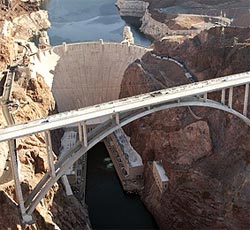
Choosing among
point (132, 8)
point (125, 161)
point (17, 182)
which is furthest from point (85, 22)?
point (17, 182)

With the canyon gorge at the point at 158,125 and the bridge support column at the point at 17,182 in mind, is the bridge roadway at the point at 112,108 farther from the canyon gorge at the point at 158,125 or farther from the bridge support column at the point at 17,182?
the canyon gorge at the point at 158,125

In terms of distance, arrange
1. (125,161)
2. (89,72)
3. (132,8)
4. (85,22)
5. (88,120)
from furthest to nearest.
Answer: (132,8) → (85,22) → (89,72) → (125,161) → (88,120)

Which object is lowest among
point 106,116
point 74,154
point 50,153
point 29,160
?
A: point 29,160

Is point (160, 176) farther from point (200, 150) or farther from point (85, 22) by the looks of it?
point (85, 22)

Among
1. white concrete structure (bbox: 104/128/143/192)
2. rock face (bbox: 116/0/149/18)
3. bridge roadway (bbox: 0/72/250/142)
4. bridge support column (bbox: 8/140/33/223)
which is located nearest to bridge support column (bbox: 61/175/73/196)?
white concrete structure (bbox: 104/128/143/192)

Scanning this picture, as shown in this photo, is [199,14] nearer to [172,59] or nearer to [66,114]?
[172,59]

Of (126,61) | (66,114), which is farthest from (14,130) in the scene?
(126,61)

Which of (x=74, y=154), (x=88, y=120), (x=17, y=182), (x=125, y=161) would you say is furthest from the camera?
(x=125, y=161)
